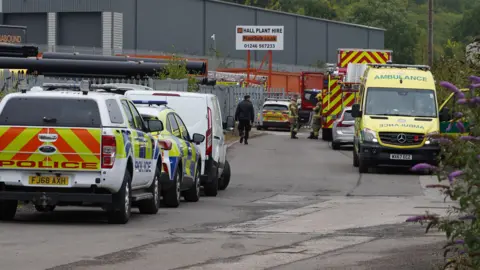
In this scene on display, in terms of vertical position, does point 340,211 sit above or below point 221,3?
below

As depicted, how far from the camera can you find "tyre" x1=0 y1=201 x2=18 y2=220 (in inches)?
644

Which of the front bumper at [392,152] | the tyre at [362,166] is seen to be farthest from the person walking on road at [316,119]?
the front bumper at [392,152]

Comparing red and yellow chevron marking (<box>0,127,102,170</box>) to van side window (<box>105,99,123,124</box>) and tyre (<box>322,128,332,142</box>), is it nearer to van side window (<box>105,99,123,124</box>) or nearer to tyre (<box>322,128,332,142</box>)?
van side window (<box>105,99,123,124</box>)

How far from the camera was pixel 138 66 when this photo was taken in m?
40.4

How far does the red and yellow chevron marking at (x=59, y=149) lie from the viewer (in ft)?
51.4

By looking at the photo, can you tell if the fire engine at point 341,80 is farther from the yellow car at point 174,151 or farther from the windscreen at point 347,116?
the yellow car at point 174,151

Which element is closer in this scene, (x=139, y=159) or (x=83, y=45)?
(x=139, y=159)

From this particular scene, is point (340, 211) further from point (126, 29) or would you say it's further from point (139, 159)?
point (126, 29)

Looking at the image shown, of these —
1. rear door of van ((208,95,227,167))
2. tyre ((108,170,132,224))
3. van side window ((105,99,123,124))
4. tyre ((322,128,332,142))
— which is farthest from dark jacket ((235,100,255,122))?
tyre ((108,170,132,224))

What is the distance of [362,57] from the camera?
155 ft

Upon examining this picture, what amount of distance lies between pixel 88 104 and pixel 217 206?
4894 millimetres

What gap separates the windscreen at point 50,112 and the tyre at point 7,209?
118cm

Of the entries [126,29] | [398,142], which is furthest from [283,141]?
[126,29]

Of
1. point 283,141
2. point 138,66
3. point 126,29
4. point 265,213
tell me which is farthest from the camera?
point 126,29
